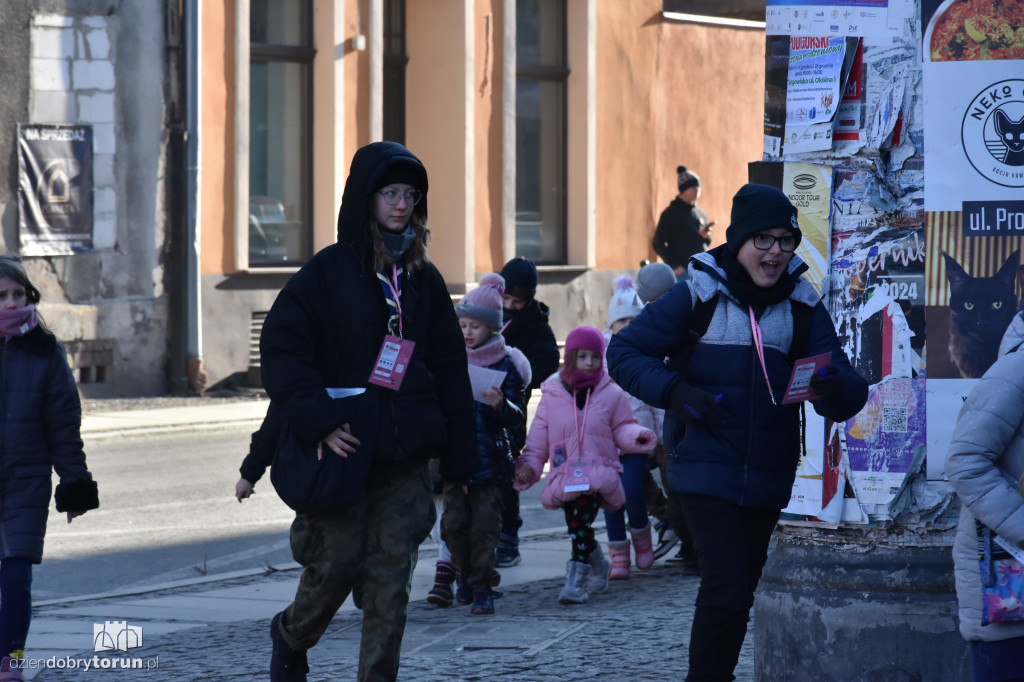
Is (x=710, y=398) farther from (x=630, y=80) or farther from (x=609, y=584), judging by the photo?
(x=630, y=80)

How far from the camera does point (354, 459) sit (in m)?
5.26

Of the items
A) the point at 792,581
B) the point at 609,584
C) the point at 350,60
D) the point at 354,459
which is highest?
the point at 350,60

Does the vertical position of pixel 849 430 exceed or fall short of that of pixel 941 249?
it falls short

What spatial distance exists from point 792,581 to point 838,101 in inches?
67.2

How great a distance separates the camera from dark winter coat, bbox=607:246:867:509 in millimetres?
5238

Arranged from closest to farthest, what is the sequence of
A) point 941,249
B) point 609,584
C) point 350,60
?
point 941,249, point 609,584, point 350,60

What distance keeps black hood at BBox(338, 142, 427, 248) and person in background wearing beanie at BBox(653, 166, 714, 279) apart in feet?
43.1

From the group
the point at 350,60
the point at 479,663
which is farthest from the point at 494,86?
the point at 479,663

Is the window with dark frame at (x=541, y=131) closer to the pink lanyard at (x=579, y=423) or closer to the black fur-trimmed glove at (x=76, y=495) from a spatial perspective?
the pink lanyard at (x=579, y=423)

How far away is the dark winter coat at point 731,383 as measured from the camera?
524cm

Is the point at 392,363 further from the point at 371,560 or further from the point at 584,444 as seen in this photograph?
the point at 584,444

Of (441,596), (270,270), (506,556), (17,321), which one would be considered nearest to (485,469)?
(441,596)

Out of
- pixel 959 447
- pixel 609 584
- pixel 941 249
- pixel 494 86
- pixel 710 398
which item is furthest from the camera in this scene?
pixel 494 86

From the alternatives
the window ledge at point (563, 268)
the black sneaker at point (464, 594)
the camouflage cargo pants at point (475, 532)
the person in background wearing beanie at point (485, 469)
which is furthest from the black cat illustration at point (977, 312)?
the window ledge at point (563, 268)
